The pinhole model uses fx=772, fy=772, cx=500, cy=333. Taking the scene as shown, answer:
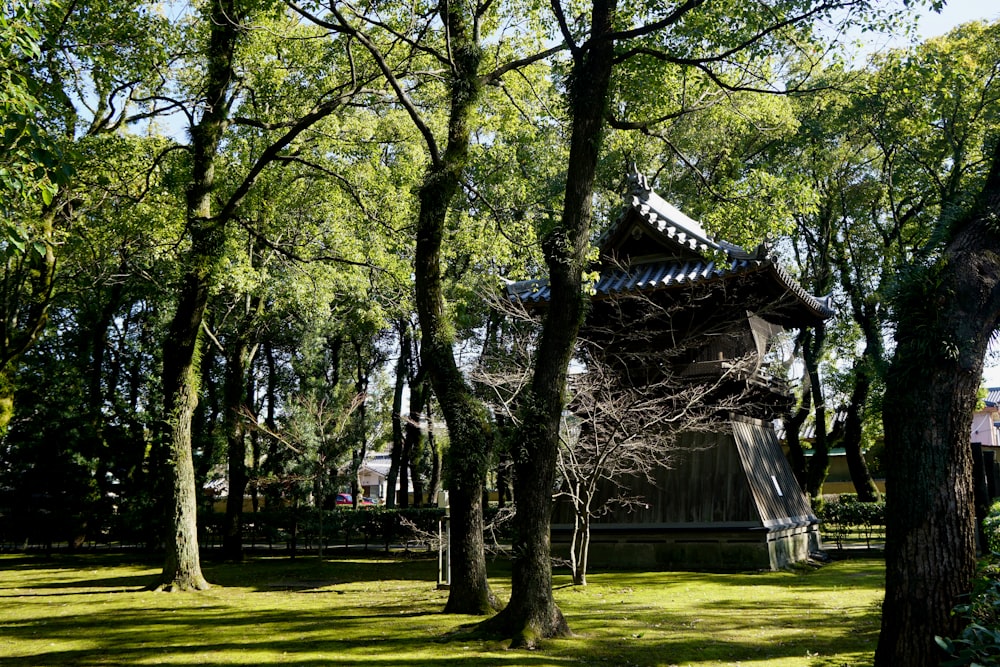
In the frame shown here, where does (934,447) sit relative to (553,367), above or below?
below

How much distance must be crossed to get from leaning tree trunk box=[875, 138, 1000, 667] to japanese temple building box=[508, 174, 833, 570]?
361 inches

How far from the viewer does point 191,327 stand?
1417cm

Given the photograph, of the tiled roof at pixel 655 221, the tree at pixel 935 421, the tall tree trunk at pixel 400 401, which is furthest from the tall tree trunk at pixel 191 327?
the tall tree trunk at pixel 400 401

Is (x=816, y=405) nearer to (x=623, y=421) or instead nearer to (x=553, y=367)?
(x=623, y=421)

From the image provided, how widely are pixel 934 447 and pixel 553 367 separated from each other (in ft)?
13.4

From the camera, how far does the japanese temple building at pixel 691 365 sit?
50.0 feet

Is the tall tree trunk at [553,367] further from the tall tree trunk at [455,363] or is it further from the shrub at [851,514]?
the shrub at [851,514]

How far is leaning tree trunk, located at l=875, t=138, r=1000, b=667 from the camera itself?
5.08 meters

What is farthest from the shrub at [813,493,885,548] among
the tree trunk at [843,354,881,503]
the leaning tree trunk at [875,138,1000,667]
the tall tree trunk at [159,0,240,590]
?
the leaning tree trunk at [875,138,1000,667]

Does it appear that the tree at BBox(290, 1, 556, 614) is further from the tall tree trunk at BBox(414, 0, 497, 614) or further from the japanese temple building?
the japanese temple building

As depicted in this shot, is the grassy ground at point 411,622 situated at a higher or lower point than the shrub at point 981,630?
lower

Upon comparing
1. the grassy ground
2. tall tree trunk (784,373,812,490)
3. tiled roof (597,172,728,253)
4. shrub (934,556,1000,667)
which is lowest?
the grassy ground

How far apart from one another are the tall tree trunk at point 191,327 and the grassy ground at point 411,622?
860mm

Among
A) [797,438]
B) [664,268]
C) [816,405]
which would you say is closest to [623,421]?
[664,268]
